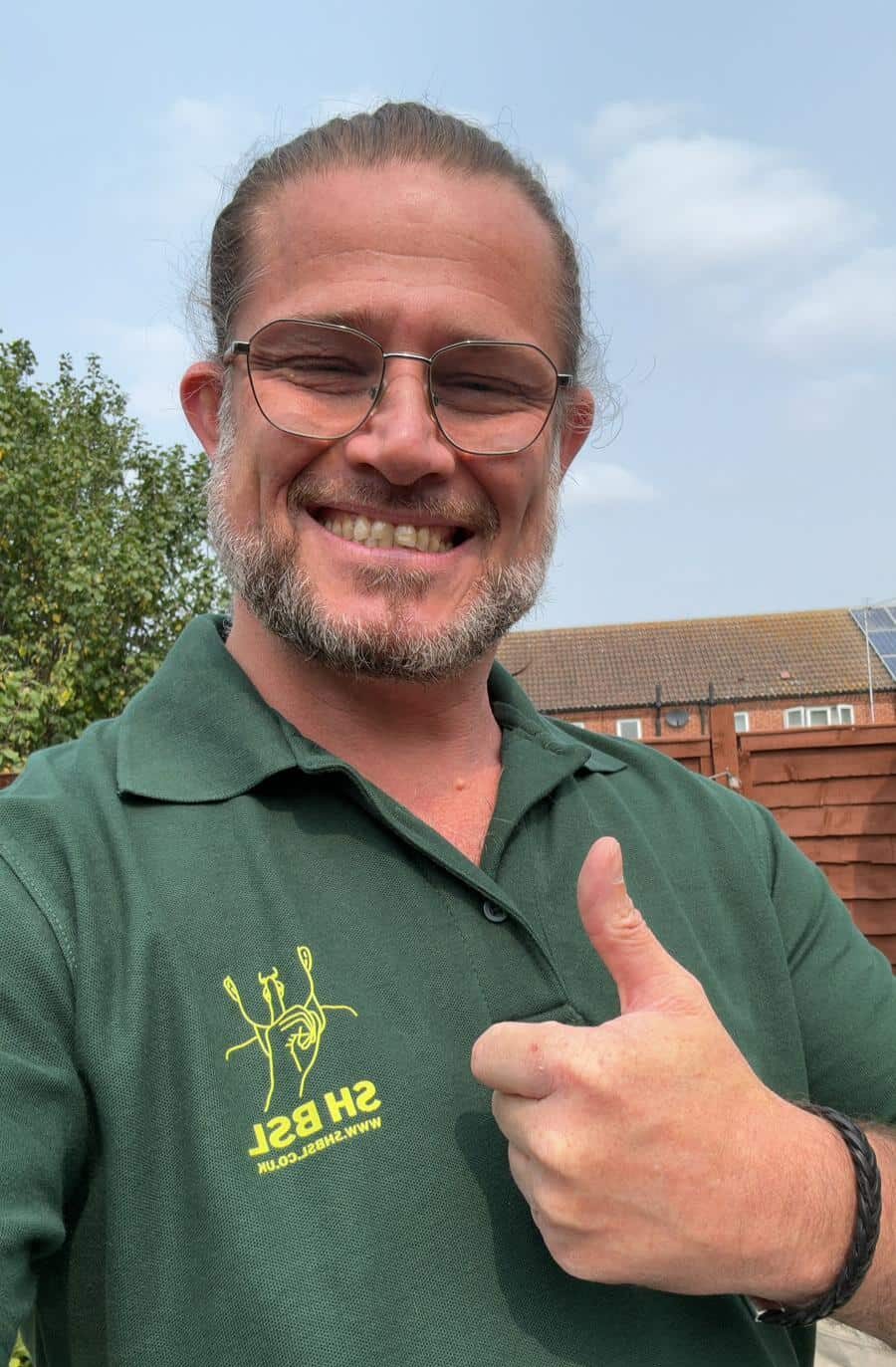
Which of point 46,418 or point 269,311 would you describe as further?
point 46,418

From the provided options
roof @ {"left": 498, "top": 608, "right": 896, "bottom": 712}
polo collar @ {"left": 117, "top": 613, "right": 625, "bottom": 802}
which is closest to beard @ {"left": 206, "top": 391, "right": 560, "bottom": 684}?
polo collar @ {"left": 117, "top": 613, "right": 625, "bottom": 802}

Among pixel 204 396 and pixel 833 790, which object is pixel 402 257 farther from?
pixel 833 790

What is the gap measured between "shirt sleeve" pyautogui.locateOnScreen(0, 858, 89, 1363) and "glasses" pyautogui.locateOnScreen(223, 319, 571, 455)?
741mm

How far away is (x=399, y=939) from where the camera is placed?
1.22 m

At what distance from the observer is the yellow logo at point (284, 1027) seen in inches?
43.4

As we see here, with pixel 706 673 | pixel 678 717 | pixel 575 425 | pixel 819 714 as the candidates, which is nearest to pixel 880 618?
pixel 819 714

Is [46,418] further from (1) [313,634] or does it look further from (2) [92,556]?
(1) [313,634]

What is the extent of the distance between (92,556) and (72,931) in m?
8.85

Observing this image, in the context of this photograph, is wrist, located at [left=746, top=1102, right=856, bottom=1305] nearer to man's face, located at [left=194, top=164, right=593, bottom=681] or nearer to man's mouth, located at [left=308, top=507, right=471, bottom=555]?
man's face, located at [left=194, top=164, right=593, bottom=681]

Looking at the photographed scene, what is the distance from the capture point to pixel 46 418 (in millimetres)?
10742

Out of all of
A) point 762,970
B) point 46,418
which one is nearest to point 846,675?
point 46,418

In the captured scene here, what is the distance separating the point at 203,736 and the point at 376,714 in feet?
0.95

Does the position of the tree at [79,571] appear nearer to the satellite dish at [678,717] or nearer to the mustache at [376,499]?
the mustache at [376,499]

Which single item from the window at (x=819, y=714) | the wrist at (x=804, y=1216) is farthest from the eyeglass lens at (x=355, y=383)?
the window at (x=819, y=714)
